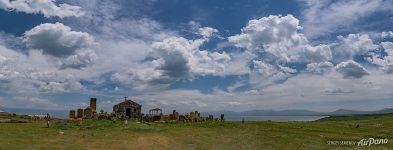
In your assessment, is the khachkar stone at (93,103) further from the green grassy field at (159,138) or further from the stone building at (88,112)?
the green grassy field at (159,138)

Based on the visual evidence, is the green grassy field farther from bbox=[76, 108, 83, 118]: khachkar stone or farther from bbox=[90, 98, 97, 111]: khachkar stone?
bbox=[90, 98, 97, 111]: khachkar stone

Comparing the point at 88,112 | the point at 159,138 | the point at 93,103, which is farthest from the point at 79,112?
the point at 159,138

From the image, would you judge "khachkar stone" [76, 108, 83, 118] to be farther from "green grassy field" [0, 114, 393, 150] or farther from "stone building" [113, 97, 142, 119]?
"green grassy field" [0, 114, 393, 150]

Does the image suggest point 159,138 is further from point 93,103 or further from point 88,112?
point 93,103

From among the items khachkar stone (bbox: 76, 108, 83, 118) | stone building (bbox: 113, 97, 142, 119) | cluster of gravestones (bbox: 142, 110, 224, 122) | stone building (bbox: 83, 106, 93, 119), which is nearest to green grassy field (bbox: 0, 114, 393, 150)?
khachkar stone (bbox: 76, 108, 83, 118)

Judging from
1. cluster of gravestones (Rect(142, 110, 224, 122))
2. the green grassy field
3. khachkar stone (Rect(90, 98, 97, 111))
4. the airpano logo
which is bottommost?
the airpano logo

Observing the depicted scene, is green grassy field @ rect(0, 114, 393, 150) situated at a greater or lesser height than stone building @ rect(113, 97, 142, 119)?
lesser

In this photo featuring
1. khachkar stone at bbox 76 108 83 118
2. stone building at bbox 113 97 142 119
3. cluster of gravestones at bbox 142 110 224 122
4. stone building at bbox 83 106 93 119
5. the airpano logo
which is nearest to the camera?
the airpano logo

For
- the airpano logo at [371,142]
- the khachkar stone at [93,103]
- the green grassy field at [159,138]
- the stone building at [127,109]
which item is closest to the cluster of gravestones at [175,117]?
the stone building at [127,109]

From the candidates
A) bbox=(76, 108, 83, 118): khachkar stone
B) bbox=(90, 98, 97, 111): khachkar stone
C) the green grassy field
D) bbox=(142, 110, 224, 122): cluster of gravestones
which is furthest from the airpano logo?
bbox=(90, 98, 97, 111): khachkar stone

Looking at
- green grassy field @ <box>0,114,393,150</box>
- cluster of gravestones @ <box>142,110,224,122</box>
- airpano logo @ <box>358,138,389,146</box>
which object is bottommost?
airpano logo @ <box>358,138,389,146</box>

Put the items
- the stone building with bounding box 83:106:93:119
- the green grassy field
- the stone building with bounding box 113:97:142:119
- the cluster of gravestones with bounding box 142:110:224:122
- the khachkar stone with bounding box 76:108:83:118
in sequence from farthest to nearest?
1. the stone building with bounding box 113:97:142:119
2. the cluster of gravestones with bounding box 142:110:224:122
3. the stone building with bounding box 83:106:93:119
4. the khachkar stone with bounding box 76:108:83:118
5. the green grassy field

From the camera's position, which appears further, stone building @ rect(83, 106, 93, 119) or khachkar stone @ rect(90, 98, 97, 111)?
khachkar stone @ rect(90, 98, 97, 111)

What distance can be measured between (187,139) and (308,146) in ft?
43.8
